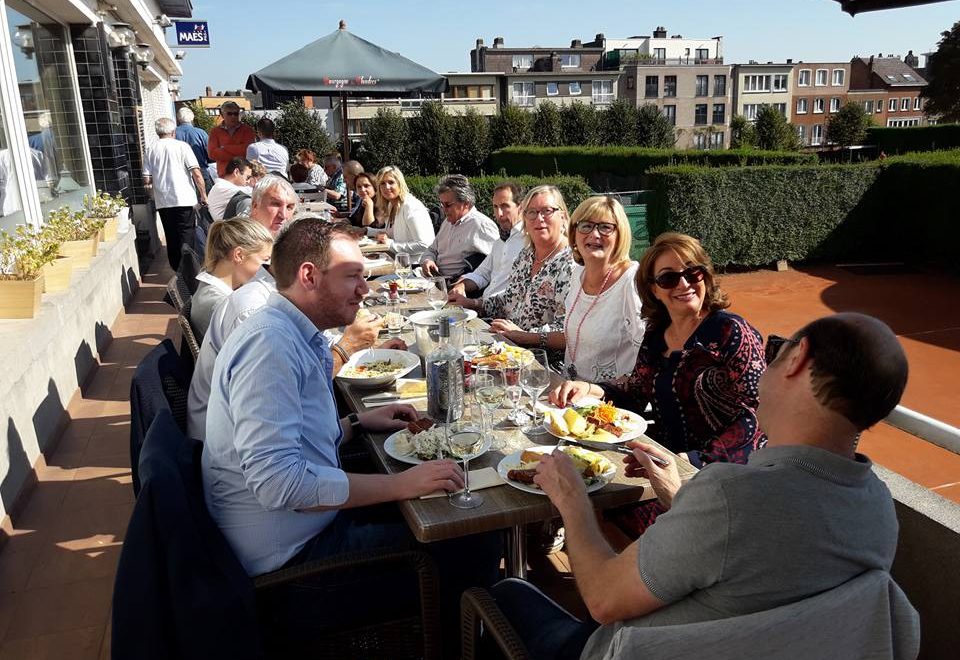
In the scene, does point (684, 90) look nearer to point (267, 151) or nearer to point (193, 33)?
point (193, 33)

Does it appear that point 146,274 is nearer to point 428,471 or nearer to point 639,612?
point 428,471

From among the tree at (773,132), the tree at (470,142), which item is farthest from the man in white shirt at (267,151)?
the tree at (773,132)

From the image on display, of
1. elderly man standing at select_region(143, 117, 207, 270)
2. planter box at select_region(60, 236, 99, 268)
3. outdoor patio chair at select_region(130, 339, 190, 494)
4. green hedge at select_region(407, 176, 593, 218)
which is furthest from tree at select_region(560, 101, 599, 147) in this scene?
outdoor patio chair at select_region(130, 339, 190, 494)

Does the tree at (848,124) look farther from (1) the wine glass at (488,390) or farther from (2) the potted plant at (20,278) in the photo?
(1) the wine glass at (488,390)

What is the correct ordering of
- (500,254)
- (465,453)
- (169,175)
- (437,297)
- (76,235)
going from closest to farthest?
(465,453) < (437,297) < (500,254) < (76,235) < (169,175)

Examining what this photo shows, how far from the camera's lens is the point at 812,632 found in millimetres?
1176

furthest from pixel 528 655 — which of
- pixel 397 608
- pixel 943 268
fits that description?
pixel 943 268

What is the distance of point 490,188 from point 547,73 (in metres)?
61.9

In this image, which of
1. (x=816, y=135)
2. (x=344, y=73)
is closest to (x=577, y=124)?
(x=344, y=73)

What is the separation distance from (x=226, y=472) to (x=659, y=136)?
3804cm

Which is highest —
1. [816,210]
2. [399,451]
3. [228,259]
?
[228,259]

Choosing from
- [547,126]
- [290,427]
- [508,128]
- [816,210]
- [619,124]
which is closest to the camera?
[290,427]

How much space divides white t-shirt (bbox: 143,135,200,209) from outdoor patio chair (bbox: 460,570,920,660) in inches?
334

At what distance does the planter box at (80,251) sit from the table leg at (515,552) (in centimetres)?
447
